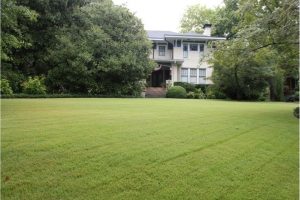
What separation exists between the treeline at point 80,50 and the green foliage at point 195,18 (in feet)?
89.7

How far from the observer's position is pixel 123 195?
325 centimetres

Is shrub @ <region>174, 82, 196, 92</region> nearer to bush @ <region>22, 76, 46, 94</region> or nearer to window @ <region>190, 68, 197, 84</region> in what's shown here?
window @ <region>190, 68, 197, 84</region>

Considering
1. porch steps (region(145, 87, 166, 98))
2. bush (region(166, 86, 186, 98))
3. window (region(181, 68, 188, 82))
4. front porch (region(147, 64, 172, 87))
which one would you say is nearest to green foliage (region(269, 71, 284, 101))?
window (region(181, 68, 188, 82))

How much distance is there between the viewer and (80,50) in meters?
22.6

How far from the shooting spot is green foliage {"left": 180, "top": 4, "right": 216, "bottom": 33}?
50719 millimetres

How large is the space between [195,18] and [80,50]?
3420 cm

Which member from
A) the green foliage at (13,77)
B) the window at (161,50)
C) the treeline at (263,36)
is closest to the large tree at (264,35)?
the treeline at (263,36)

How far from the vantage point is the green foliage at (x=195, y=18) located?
5072 centimetres

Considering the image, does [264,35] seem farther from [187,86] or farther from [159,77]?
[159,77]

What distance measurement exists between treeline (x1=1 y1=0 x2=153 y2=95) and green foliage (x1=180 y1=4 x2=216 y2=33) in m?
27.3

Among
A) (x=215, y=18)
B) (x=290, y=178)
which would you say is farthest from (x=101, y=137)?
(x=215, y=18)

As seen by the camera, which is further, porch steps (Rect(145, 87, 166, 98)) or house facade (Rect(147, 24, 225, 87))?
house facade (Rect(147, 24, 225, 87))

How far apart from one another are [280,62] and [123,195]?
12.9 metres

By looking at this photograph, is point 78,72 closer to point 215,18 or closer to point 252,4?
point 252,4
